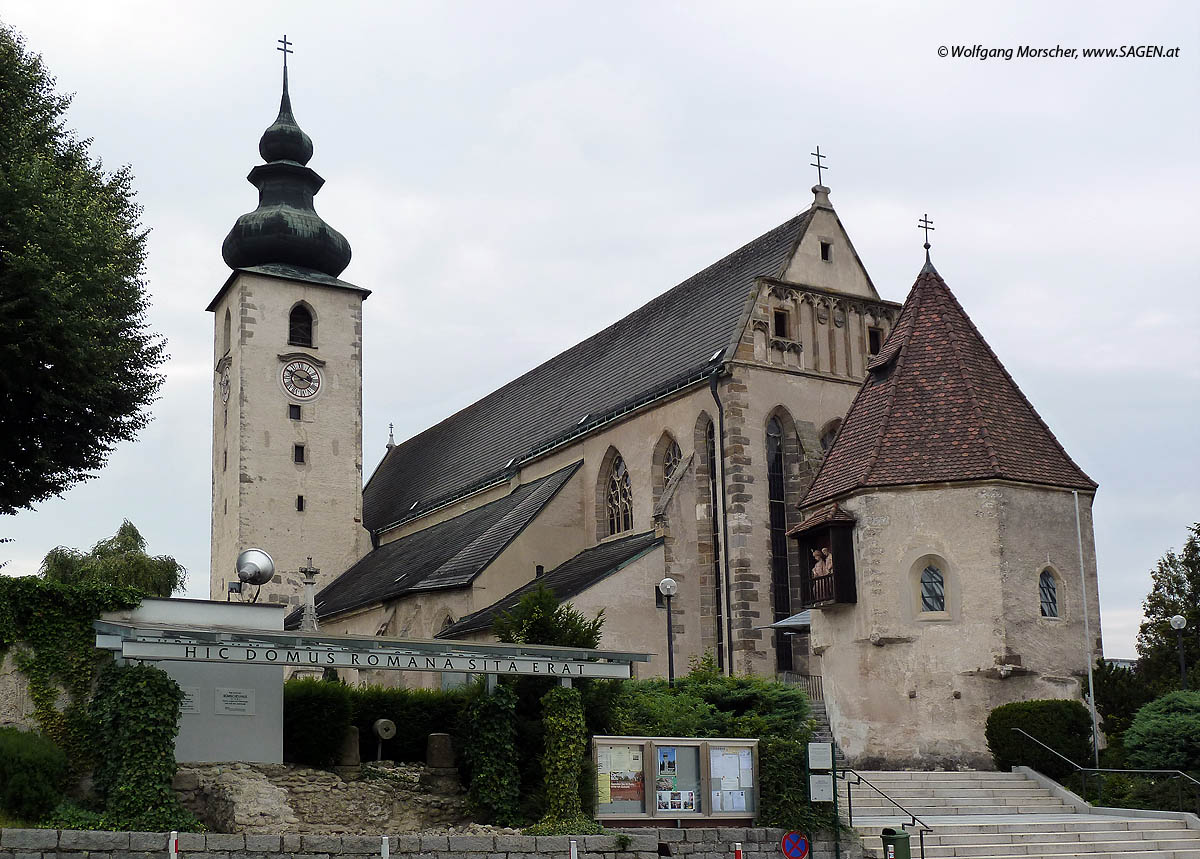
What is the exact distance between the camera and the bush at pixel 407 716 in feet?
69.1

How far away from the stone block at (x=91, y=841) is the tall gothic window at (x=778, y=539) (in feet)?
59.2

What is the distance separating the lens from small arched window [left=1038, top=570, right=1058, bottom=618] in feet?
88.4

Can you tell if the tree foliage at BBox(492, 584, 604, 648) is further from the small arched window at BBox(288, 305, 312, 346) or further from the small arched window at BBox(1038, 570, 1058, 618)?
the small arched window at BBox(288, 305, 312, 346)

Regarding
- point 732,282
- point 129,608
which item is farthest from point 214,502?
point 129,608

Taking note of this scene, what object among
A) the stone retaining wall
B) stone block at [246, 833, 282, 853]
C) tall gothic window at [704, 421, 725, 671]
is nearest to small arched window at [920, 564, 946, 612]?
A: tall gothic window at [704, 421, 725, 671]

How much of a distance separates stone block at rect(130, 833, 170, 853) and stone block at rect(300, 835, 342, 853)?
5.26 ft

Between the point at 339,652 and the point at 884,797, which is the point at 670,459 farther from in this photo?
the point at 339,652

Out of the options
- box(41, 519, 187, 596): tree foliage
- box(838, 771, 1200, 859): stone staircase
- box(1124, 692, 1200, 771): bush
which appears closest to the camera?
box(838, 771, 1200, 859): stone staircase

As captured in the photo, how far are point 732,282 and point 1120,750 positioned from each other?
16.7m

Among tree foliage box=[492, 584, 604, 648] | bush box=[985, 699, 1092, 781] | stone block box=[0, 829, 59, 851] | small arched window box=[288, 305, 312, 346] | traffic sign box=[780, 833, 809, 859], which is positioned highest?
small arched window box=[288, 305, 312, 346]

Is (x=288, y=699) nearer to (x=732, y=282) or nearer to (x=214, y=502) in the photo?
(x=732, y=282)

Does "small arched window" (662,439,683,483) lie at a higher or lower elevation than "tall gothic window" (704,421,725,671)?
higher

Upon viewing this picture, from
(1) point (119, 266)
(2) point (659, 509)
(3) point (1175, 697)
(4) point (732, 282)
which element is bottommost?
(3) point (1175, 697)

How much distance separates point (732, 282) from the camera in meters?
36.6
